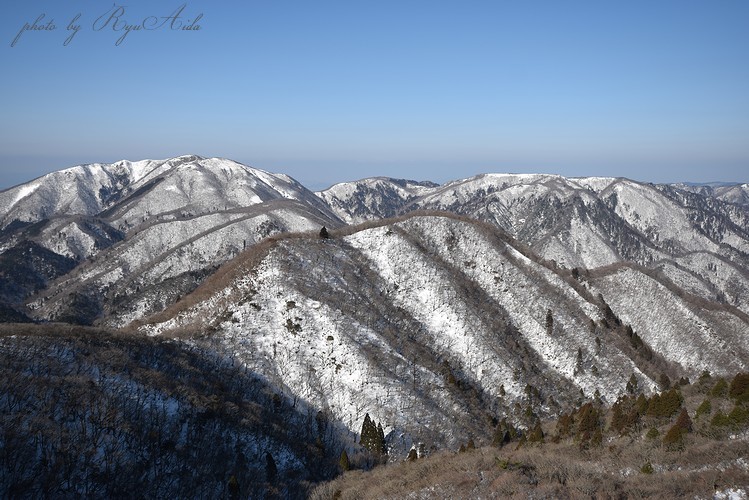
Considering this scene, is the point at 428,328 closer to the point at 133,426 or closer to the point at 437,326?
the point at 437,326

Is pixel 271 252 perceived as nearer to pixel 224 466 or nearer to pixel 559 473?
pixel 224 466

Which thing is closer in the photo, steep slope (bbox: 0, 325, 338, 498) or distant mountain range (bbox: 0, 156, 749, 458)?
steep slope (bbox: 0, 325, 338, 498)

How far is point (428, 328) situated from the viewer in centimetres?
6531

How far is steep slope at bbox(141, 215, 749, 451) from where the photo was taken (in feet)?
167

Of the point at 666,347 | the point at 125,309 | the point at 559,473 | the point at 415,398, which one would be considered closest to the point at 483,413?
the point at 415,398

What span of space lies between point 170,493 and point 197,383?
1415 centimetres

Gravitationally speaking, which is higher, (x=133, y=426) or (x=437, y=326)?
(x=133, y=426)

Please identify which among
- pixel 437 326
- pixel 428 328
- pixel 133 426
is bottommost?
pixel 428 328

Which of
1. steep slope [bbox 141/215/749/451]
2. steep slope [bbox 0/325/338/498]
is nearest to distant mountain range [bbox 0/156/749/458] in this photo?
steep slope [bbox 141/215/749/451]

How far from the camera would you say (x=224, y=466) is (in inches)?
1261

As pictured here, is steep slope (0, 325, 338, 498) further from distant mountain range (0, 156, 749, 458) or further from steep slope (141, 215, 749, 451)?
steep slope (141, 215, 749, 451)

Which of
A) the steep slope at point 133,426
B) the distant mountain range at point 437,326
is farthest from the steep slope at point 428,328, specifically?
the steep slope at point 133,426

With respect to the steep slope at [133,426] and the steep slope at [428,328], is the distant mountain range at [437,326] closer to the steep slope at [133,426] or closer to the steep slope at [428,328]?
the steep slope at [428,328]

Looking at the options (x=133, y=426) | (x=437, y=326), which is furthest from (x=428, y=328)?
(x=133, y=426)
